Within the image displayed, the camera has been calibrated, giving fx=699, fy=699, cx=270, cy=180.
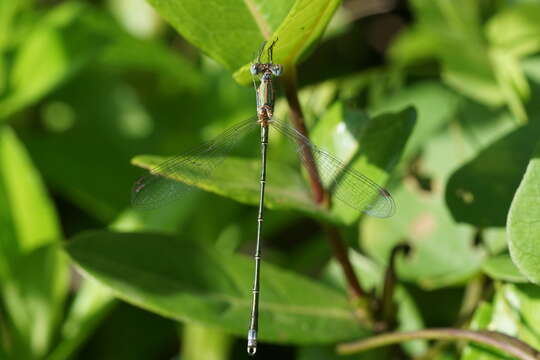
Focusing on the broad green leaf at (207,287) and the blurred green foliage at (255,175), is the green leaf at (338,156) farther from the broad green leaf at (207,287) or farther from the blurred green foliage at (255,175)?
the broad green leaf at (207,287)

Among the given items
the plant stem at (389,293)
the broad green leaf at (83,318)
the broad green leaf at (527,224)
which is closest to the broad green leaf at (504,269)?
the broad green leaf at (527,224)

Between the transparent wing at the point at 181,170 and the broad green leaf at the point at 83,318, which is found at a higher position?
the transparent wing at the point at 181,170

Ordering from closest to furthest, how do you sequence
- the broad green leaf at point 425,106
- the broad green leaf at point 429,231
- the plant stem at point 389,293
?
1. the plant stem at point 389,293
2. the broad green leaf at point 429,231
3. the broad green leaf at point 425,106

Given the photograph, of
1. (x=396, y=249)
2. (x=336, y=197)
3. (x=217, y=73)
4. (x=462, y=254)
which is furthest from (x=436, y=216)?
(x=217, y=73)

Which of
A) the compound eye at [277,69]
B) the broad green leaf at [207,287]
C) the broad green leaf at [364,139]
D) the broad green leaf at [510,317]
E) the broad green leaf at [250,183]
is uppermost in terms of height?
the compound eye at [277,69]

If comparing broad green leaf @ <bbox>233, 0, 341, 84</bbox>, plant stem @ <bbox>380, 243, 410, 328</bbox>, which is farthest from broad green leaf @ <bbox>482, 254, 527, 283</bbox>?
broad green leaf @ <bbox>233, 0, 341, 84</bbox>
